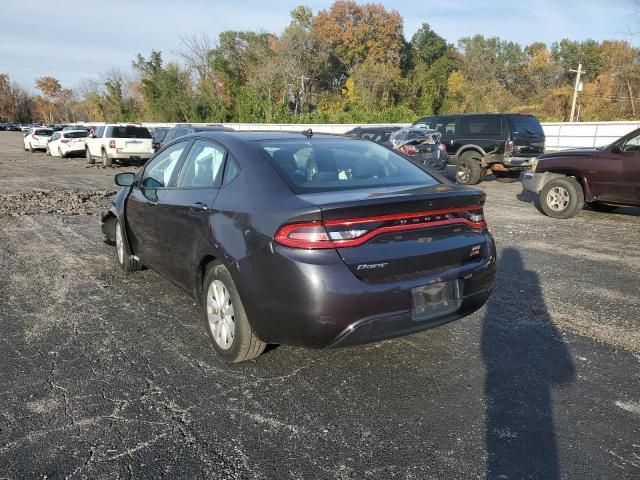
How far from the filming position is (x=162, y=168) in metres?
4.72

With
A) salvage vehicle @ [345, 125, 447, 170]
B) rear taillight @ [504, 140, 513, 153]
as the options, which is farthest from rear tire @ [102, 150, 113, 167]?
rear taillight @ [504, 140, 513, 153]

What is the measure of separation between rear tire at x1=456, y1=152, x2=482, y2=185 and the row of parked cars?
0.05 feet

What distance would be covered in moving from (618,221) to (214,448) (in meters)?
8.87

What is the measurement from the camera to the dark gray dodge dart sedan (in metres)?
2.82

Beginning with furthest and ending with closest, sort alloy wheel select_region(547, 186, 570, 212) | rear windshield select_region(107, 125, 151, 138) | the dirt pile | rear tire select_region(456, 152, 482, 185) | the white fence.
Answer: the white fence, rear windshield select_region(107, 125, 151, 138), rear tire select_region(456, 152, 482, 185), the dirt pile, alloy wheel select_region(547, 186, 570, 212)

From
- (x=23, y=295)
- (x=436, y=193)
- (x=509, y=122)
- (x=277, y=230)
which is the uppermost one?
(x=509, y=122)

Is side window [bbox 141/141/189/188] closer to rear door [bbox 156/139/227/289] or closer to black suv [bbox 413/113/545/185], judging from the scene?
rear door [bbox 156/139/227/289]

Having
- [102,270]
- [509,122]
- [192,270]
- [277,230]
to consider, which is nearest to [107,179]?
[102,270]

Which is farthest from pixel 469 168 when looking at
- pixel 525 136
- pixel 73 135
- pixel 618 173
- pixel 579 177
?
pixel 73 135

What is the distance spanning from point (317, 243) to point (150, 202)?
91.7 inches

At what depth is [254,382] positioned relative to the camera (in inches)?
127

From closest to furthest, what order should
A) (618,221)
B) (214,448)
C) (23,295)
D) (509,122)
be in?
(214,448) → (23,295) → (618,221) → (509,122)

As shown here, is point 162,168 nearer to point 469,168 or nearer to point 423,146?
point 423,146

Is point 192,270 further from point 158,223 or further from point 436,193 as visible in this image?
point 436,193
